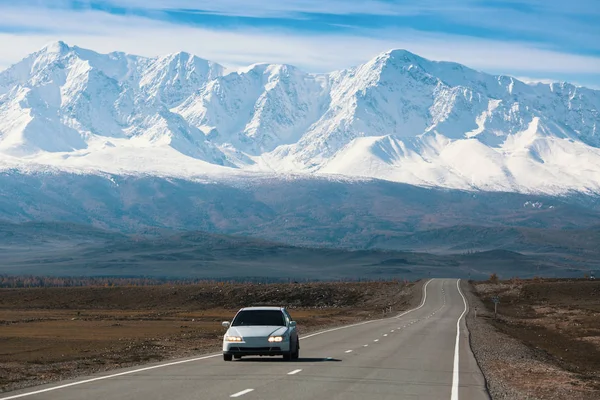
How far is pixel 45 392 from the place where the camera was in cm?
2850

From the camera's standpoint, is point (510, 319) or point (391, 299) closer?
point (510, 319)

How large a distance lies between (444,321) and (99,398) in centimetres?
5861

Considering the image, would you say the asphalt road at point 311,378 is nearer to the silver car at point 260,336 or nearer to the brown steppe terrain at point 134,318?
the silver car at point 260,336

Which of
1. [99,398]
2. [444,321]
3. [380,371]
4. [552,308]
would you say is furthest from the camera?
[552,308]

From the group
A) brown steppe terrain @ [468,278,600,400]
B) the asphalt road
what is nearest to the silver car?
the asphalt road

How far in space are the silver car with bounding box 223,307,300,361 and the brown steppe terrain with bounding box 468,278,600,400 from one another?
6.57 m

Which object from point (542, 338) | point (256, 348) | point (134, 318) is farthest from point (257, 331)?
point (134, 318)

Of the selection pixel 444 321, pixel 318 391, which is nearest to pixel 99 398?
pixel 318 391

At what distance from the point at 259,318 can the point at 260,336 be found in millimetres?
1591

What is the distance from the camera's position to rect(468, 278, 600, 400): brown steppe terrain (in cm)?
3519

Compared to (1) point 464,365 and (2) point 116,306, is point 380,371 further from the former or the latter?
(2) point 116,306

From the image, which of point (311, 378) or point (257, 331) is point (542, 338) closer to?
point (257, 331)

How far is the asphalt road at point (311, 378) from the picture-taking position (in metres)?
28.2

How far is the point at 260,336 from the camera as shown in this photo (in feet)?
124
